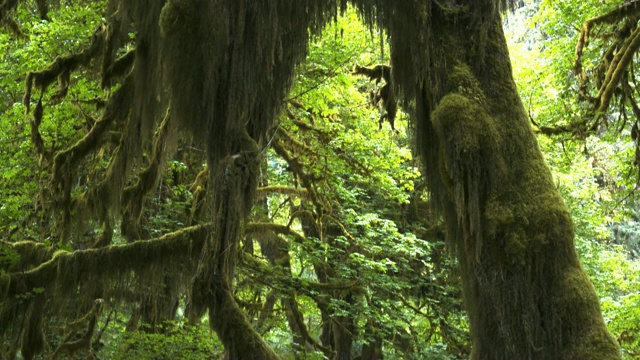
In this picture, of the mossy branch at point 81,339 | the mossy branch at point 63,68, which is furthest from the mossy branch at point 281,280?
the mossy branch at point 63,68

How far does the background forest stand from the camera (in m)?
8.99

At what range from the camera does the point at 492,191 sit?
5121 mm

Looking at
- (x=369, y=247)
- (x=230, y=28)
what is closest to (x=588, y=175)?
(x=369, y=247)

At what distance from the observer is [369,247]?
1187 cm

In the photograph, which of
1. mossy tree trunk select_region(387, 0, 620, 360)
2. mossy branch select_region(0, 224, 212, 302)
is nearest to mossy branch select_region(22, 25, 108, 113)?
mossy branch select_region(0, 224, 212, 302)

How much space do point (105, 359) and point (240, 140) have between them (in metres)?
8.16

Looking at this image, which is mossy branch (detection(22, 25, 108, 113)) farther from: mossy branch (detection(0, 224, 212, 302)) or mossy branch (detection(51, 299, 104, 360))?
mossy branch (detection(51, 299, 104, 360))

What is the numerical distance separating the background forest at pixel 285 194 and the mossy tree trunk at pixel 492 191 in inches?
54.2

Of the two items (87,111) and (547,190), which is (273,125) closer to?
(547,190)

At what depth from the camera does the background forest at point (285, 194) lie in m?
8.99

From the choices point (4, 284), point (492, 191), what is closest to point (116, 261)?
point (4, 284)

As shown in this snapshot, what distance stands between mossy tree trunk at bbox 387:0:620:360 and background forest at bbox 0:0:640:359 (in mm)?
1376

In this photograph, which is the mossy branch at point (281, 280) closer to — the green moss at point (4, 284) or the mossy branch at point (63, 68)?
the green moss at point (4, 284)

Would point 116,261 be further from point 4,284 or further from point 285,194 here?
point 285,194
